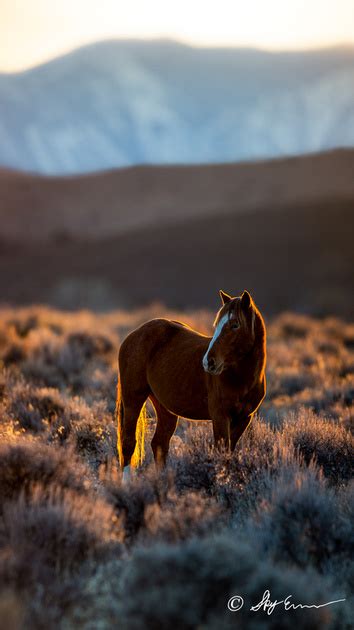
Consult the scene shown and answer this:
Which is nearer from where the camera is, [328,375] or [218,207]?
[328,375]

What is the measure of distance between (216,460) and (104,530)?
1.62 meters

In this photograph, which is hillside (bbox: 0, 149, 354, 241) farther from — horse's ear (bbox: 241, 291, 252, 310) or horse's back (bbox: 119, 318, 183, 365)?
horse's ear (bbox: 241, 291, 252, 310)

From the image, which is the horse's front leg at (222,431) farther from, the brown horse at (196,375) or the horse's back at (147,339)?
the horse's back at (147,339)

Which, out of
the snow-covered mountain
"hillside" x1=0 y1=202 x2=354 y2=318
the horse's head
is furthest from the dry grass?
the snow-covered mountain

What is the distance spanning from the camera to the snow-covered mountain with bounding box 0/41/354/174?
93938 millimetres

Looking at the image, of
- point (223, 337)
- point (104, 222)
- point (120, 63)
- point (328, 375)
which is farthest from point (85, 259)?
point (120, 63)

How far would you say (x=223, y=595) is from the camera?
136 inches

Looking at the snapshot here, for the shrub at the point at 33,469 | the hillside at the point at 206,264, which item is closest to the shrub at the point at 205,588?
the shrub at the point at 33,469

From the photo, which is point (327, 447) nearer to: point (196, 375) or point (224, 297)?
point (196, 375)

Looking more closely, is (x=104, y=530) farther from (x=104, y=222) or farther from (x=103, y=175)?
(x=103, y=175)

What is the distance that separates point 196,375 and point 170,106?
4493 inches

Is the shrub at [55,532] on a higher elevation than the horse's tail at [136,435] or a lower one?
lower

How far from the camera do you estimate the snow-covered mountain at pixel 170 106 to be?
3698 inches

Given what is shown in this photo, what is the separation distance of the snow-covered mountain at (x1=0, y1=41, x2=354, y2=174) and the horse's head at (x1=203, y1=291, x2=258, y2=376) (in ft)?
228
